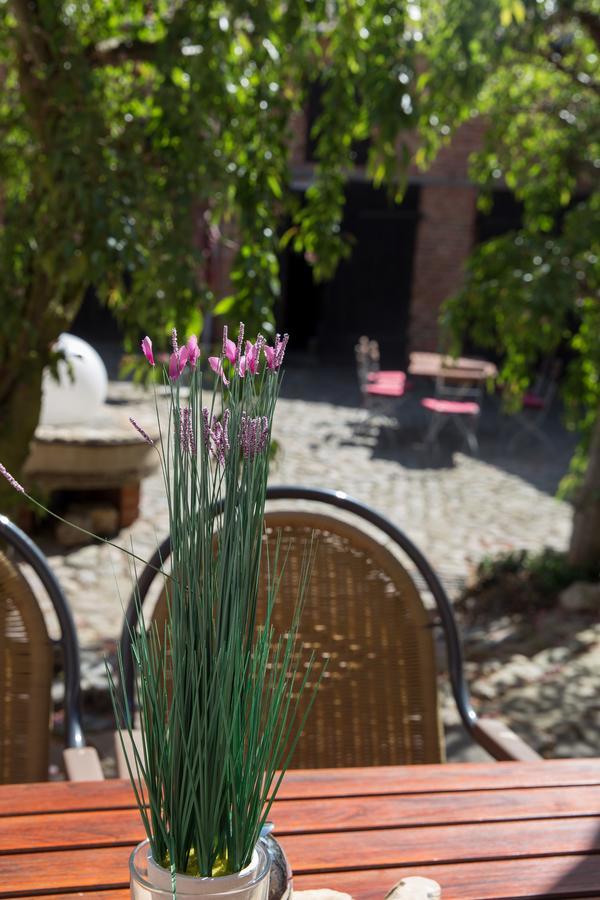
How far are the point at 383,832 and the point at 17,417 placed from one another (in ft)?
10.0

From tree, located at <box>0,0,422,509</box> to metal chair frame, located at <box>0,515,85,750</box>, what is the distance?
4.62 feet

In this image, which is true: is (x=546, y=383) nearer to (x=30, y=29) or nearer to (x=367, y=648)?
(x=30, y=29)

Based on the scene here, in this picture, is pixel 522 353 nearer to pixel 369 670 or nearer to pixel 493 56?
pixel 493 56

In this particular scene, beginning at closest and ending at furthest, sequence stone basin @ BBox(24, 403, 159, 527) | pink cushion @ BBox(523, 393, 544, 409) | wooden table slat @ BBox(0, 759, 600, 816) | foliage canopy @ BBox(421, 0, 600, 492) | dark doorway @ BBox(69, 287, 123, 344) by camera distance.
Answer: wooden table slat @ BBox(0, 759, 600, 816)
foliage canopy @ BBox(421, 0, 600, 492)
stone basin @ BBox(24, 403, 159, 527)
pink cushion @ BBox(523, 393, 544, 409)
dark doorway @ BBox(69, 287, 123, 344)

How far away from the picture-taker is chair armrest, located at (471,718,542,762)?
5.83ft

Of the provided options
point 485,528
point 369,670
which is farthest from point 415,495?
point 369,670

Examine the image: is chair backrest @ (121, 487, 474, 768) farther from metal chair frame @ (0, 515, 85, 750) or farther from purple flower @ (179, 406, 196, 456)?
purple flower @ (179, 406, 196, 456)

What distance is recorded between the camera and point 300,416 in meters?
11.5

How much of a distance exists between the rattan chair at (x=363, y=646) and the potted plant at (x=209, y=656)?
110 centimetres

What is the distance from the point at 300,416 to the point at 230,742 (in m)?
10.7

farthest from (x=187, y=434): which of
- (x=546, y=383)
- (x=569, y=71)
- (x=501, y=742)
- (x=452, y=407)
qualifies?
(x=546, y=383)

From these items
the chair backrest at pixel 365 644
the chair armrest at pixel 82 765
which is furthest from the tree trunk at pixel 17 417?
the chair armrest at pixel 82 765

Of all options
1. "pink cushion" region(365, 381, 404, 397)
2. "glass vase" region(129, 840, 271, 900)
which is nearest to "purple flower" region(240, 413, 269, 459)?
"glass vase" region(129, 840, 271, 900)

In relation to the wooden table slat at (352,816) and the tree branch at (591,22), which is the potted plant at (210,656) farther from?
the tree branch at (591,22)
